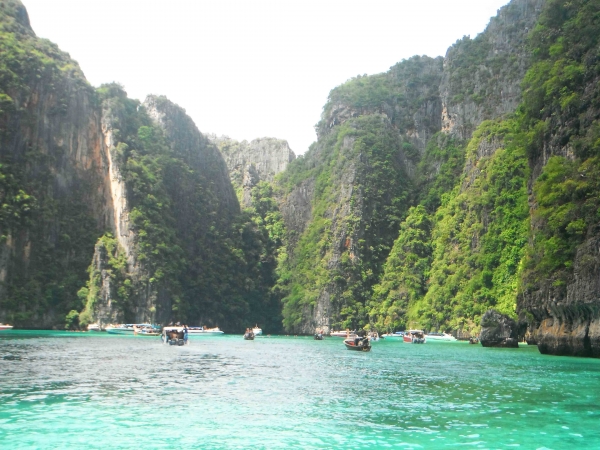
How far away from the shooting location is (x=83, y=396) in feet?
88.5

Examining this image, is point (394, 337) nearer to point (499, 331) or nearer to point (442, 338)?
point (442, 338)

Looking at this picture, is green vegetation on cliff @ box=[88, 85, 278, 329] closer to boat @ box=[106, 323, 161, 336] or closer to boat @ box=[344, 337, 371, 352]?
boat @ box=[106, 323, 161, 336]

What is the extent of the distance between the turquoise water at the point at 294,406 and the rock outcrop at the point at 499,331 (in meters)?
24.9

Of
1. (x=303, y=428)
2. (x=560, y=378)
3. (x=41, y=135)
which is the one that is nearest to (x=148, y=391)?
(x=303, y=428)

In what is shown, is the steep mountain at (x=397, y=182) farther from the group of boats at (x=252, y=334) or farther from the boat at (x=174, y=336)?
the boat at (x=174, y=336)

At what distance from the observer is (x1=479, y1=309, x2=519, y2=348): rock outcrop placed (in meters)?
67.6

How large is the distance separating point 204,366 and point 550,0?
5276cm

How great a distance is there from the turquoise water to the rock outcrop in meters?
24.9

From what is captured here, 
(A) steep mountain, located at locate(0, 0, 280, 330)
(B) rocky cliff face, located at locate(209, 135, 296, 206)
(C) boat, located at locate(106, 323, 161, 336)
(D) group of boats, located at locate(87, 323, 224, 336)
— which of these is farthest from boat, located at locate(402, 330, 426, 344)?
(B) rocky cliff face, located at locate(209, 135, 296, 206)

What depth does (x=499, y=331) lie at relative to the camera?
6819 cm

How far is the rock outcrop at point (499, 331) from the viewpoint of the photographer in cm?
6756

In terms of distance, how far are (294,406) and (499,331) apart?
156 feet

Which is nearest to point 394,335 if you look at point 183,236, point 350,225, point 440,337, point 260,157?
point 440,337

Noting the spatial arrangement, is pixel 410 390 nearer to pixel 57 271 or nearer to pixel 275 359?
pixel 275 359
